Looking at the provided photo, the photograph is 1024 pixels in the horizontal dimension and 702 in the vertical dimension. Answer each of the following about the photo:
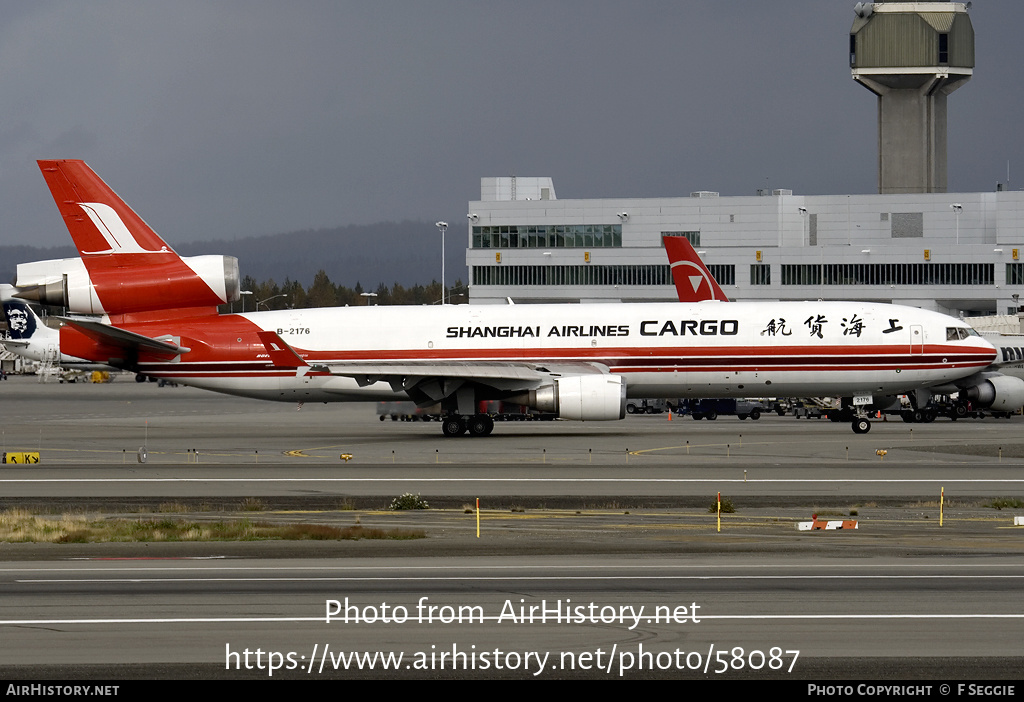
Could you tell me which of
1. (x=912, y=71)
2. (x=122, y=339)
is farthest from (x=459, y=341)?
(x=912, y=71)

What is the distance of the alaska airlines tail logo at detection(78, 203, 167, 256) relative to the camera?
46719 millimetres

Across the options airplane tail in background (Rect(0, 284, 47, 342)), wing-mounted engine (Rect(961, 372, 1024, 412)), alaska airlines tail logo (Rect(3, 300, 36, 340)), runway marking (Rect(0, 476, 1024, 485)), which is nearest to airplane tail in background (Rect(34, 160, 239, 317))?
runway marking (Rect(0, 476, 1024, 485))

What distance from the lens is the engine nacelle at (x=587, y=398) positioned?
148 feet

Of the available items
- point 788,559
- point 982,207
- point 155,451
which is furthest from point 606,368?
point 982,207

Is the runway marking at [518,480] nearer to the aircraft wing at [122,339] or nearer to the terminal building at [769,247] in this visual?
the aircraft wing at [122,339]

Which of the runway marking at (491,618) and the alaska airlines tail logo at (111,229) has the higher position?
the alaska airlines tail logo at (111,229)

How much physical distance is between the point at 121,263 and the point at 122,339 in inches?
124

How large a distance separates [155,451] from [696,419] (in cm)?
3291

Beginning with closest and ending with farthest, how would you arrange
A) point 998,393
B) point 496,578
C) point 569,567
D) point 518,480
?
1. point 496,578
2. point 569,567
3. point 518,480
4. point 998,393

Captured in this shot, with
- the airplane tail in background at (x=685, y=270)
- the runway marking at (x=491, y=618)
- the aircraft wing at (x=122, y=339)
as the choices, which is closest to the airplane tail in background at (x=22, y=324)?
the airplane tail in background at (x=685, y=270)

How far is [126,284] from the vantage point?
47.7 meters

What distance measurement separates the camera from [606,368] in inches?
1870

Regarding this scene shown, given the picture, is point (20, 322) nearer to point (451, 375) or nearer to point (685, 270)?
point (685, 270)

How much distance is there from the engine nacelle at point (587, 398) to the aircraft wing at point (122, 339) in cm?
1512
